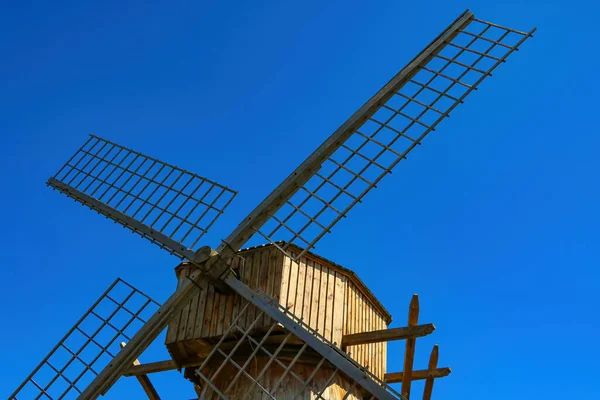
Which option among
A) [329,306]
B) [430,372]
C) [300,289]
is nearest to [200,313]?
[300,289]

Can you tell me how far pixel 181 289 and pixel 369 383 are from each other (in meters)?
2.80

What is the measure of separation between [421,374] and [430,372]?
41.3 inches

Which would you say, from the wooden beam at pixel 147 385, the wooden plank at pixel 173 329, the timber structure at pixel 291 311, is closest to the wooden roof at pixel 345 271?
the timber structure at pixel 291 311

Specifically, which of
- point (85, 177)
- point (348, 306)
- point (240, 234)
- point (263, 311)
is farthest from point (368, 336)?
point (85, 177)

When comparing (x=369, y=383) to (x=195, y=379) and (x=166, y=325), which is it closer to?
(x=166, y=325)

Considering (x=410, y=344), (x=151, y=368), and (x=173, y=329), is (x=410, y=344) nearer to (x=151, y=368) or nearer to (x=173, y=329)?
(x=173, y=329)

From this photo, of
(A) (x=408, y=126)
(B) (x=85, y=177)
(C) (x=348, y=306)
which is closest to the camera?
(A) (x=408, y=126)

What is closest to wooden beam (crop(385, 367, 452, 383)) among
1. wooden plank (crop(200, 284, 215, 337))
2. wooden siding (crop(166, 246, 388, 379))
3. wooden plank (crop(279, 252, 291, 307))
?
wooden siding (crop(166, 246, 388, 379))

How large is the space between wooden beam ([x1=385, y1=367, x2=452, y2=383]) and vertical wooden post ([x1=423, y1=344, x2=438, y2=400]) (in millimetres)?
13

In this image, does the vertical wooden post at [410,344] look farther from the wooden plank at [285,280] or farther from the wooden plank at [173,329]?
the wooden plank at [173,329]

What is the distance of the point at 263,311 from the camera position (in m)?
8.24

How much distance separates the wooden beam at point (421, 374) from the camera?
856 centimetres

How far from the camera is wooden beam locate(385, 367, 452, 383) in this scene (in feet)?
28.1

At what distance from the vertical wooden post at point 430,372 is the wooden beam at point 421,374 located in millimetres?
13
